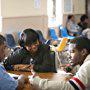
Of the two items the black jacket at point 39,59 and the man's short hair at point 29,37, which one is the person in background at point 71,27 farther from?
the man's short hair at point 29,37

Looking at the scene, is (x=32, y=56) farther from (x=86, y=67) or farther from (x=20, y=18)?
(x=20, y=18)

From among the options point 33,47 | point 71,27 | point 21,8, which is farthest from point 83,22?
point 33,47

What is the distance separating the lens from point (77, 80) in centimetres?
195

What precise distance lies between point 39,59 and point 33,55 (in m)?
0.09

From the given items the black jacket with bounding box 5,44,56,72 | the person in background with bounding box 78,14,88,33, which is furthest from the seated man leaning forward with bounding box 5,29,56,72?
the person in background with bounding box 78,14,88,33

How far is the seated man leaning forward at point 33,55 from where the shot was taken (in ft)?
10.8

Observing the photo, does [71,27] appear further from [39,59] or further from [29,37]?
[29,37]

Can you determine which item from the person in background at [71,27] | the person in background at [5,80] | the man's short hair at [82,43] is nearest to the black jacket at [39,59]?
the person in background at [5,80]

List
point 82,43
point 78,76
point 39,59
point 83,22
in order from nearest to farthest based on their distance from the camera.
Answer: point 78,76 → point 82,43 → point 39,59 → point 83,22

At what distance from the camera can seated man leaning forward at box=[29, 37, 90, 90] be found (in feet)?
6.35

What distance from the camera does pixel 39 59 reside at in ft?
11.1

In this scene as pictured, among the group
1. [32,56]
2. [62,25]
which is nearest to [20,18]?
[62,25]

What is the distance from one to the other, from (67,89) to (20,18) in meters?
6.98

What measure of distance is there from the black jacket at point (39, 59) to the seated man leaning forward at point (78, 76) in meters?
1.10
